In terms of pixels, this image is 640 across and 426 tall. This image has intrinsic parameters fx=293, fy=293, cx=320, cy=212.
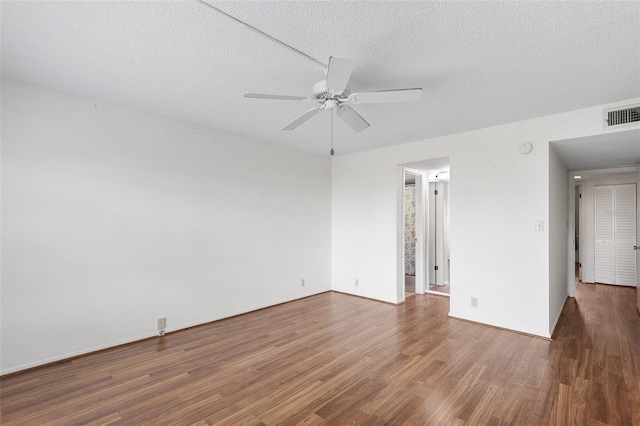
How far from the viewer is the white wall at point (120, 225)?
264 cm

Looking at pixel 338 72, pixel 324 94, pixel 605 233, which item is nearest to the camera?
pixel 338 72

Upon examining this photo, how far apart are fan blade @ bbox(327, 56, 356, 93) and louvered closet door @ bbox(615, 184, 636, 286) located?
22.7 feet

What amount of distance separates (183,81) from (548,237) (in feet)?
13.6

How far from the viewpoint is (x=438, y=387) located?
2406 millimetres

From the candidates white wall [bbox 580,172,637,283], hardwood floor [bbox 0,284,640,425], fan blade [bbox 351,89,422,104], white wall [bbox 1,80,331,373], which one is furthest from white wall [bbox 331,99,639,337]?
white wall [bbox 580,172,637,283]

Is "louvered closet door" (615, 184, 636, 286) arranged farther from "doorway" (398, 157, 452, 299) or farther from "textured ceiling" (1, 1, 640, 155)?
"textured ceiling" (1, 1, 640, 155)

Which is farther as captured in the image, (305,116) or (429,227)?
(429,227)

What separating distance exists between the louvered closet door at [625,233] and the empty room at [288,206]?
1121 mm

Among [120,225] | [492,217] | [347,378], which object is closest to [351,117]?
[347,378]

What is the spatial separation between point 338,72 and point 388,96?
1.55ft

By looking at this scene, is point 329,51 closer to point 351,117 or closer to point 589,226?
point 351,117

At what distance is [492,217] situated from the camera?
3.77 meters

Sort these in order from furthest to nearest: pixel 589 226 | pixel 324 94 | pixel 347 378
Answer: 1. pixel 589 226
2. pixel 347 378
3. pixel 324 94

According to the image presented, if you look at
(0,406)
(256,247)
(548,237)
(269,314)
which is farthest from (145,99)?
(548,237)
